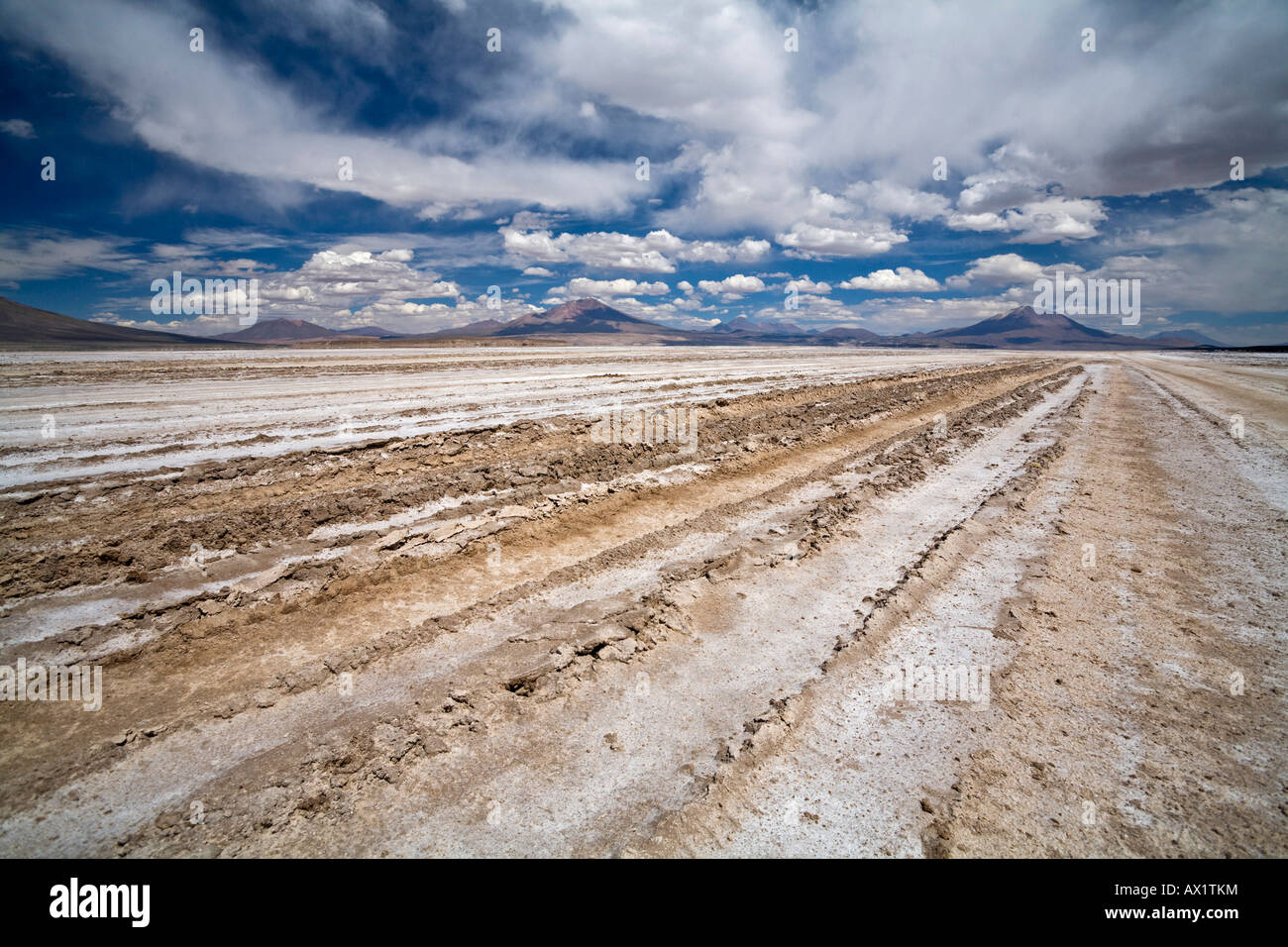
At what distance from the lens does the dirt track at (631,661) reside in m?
2.89

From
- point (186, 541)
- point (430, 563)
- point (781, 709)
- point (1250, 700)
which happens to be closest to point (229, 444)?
point (186, 541)

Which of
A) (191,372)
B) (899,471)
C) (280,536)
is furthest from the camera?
(191,372)

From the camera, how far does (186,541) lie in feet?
20.7

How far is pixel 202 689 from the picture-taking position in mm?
4004

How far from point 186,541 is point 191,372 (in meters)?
30.4

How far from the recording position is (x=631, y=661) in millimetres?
4312

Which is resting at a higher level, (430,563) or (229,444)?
(229,444)

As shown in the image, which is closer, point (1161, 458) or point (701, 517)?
point (701, 517)

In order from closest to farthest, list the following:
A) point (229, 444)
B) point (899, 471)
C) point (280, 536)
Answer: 1. point (280, 536)
2. point (899, 471)
3. point (229, 444)

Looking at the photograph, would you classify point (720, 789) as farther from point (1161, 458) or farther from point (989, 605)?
point (1161, 458)

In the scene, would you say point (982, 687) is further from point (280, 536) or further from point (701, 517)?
point (280, 536)

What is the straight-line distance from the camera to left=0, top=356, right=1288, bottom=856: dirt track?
289cm
